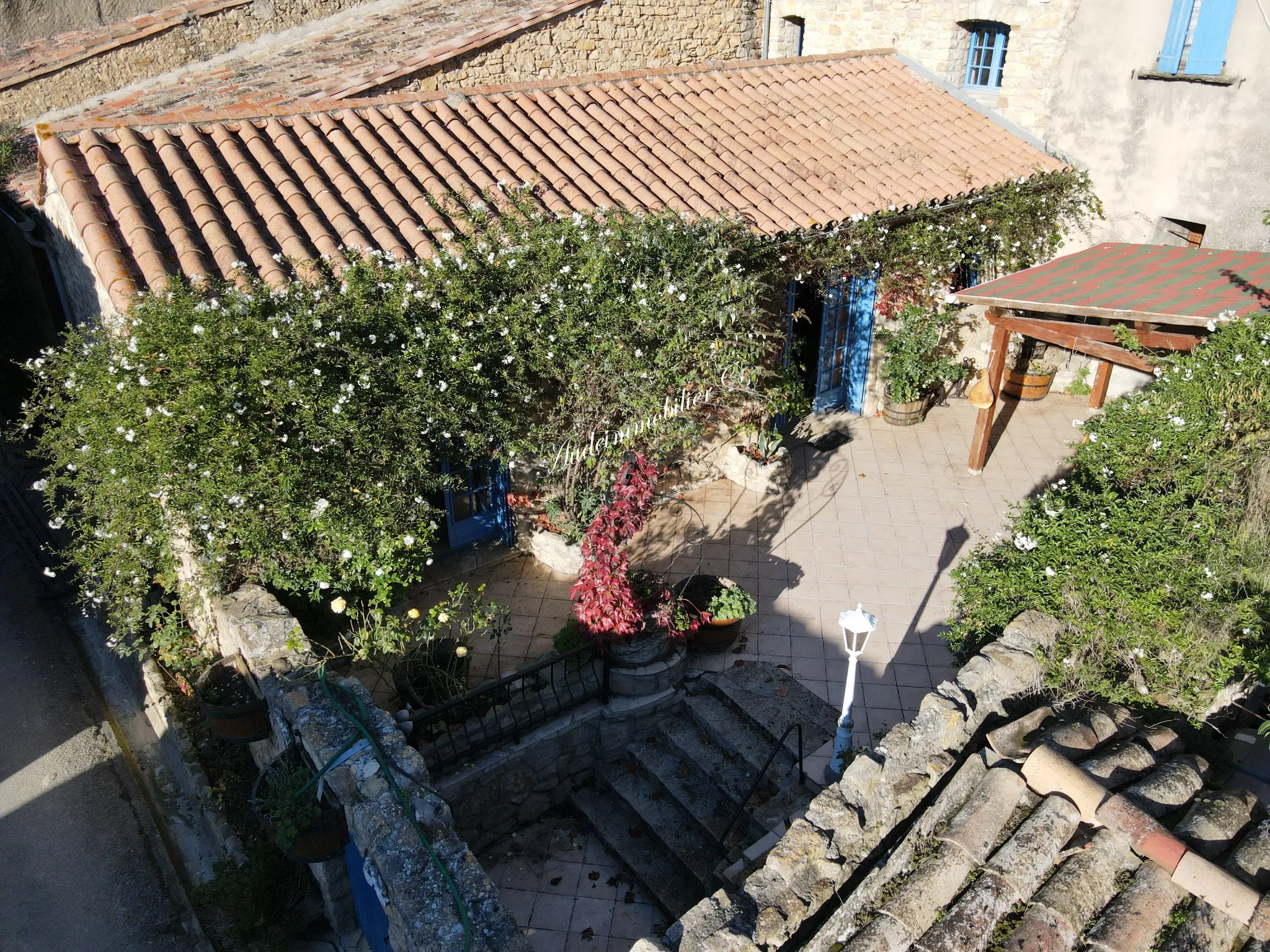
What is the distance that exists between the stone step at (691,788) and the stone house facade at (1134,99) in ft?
29.6

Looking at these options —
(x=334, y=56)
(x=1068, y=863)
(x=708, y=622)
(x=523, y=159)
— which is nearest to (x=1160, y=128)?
(x=523, y=159)

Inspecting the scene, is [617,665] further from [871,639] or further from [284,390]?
[284,390]

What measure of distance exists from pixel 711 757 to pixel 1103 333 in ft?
18.8

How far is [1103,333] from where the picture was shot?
870 cm

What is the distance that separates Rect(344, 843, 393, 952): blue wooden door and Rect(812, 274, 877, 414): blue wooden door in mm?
8040

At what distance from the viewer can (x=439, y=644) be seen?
689 cm

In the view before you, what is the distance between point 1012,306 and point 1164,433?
9.20 feet

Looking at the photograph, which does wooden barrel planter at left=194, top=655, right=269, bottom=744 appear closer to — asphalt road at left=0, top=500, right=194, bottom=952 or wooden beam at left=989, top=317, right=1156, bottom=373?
asphalt road at left=0, top=500, right=194, bottom=952

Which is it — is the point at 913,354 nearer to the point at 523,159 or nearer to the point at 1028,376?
the point at 1028,376

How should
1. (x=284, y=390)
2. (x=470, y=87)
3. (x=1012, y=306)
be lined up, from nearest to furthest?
(x=284, y=390)
(x=1012, y=306)
(x=470, y=87)

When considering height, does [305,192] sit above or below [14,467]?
above

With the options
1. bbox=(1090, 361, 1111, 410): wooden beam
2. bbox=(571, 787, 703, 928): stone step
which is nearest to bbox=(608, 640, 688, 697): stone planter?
bbox=(571, 787, 703, 928): stone step

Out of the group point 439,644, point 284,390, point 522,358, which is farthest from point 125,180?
point 439,644

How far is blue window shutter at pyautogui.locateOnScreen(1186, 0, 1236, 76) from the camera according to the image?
977 centimetres
